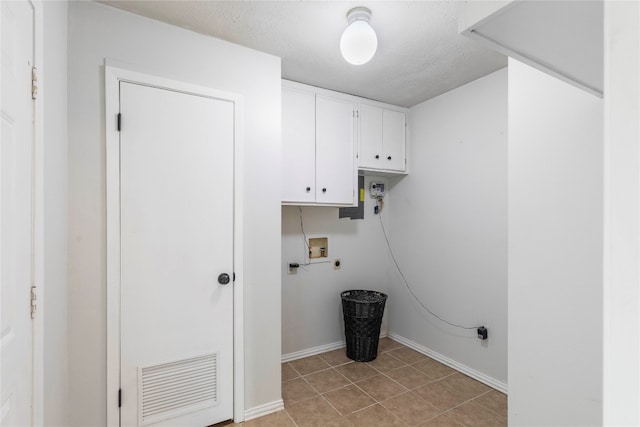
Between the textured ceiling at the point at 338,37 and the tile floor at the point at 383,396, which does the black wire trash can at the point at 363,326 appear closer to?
the tile floor at the point at 383,396

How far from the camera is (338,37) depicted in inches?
77.0

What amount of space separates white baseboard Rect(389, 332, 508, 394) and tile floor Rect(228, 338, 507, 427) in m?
0.05

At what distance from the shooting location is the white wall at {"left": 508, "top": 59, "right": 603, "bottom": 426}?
1.09 m

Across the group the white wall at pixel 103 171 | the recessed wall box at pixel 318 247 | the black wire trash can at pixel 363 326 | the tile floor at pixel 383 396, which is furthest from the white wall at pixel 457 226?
the white wall at pixel 103 171

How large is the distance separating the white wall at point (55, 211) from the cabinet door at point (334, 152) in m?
1.72

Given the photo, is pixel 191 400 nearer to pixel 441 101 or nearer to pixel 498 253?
pixel 498 253

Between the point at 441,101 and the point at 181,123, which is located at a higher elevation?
the point at 441,101

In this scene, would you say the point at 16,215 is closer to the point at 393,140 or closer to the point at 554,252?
the point at 554,252

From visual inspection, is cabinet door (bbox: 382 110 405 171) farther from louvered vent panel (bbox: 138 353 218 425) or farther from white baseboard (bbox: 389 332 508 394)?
louvered vent panel (bbox: 138 353 218 425)

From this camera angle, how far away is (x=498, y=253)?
2.45 meters

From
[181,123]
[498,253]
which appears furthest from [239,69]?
[498,253]

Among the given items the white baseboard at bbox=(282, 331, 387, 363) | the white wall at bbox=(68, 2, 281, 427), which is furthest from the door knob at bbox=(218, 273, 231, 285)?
the white baseboard at bbox=(282, 331, 387, 363)

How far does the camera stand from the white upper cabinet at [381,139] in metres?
2.97
